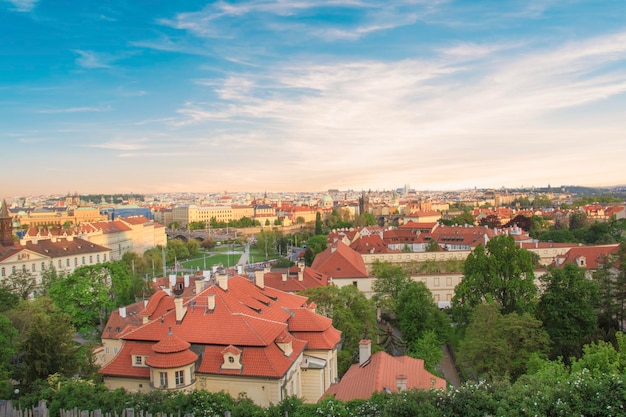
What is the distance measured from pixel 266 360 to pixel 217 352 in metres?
2.46

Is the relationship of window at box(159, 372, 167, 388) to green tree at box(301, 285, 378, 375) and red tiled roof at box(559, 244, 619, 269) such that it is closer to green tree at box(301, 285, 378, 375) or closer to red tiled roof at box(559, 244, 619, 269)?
green tree at box(301, 285, 378, 375)

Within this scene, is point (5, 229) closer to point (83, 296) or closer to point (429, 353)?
point (83, 296)

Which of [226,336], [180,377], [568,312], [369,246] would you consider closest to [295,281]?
[226,336]

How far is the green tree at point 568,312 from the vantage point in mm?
34125

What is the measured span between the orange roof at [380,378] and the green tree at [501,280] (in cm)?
1564

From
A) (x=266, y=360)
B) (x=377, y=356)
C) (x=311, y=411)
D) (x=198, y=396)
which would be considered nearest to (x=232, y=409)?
(x=198, y=396)

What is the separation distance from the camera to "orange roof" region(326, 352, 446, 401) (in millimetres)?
19984

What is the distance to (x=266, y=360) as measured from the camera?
23.1 metres


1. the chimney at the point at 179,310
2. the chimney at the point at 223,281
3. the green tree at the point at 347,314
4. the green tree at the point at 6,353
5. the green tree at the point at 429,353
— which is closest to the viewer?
the green tree at the point at 6,353

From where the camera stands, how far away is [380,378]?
67.2ft

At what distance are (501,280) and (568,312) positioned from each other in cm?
473

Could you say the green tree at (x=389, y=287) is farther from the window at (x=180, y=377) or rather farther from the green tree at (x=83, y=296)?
the window at (x=180, y=377)

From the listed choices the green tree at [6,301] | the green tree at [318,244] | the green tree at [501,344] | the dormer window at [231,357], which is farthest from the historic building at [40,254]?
the green tree at [501,344]

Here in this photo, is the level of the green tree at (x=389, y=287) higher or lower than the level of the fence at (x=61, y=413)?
lower
